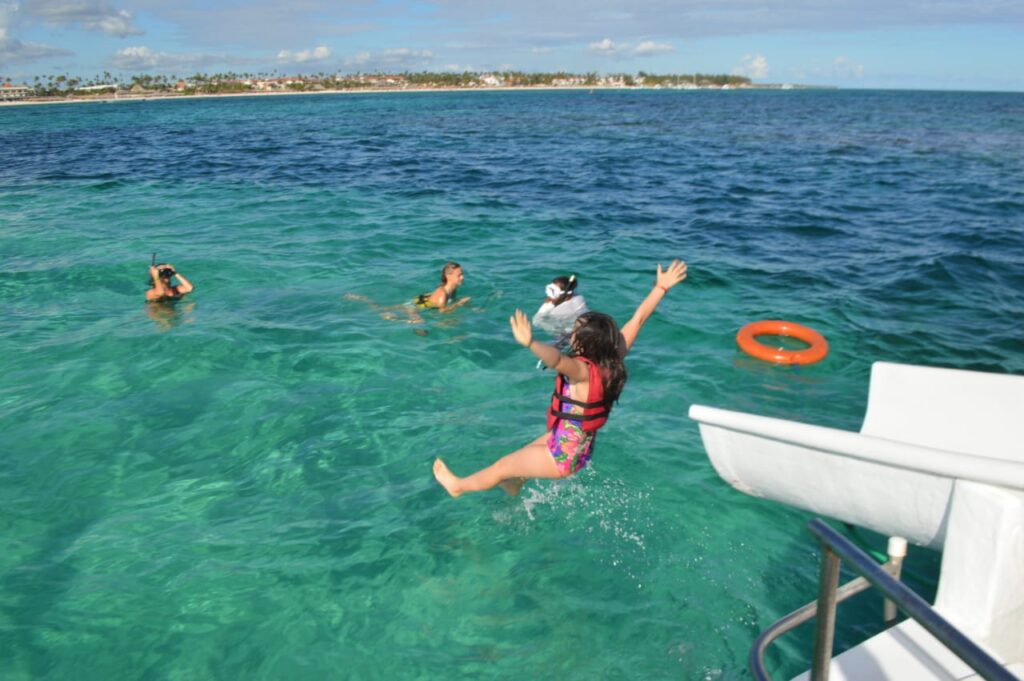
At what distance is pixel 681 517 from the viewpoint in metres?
→ 5.94

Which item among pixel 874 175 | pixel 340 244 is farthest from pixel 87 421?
pixel 874 175

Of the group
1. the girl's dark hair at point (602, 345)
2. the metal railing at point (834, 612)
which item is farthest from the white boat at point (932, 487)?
the girl's dark hair at point (602, 345)

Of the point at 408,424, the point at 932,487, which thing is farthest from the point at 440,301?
the point at 932,487

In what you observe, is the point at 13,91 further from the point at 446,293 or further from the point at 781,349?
the point at 781,349

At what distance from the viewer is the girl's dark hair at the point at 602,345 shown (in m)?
4.62

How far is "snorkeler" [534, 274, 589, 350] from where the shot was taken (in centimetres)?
836

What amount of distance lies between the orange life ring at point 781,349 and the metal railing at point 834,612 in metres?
6.25

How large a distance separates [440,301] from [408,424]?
11.4ft

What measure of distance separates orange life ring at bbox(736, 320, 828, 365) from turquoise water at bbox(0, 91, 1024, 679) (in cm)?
18

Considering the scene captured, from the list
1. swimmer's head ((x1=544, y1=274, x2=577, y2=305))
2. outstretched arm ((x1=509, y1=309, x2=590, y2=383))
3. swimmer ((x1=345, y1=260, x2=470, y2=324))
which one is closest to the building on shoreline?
swimmer ((x1=345, y1=260, x2=470, y2=324))

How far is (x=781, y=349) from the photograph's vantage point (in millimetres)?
9266

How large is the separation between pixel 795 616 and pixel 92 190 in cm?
2502

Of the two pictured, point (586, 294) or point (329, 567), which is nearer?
point (329, 567)

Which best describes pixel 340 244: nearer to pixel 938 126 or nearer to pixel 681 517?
pixel 681 517
